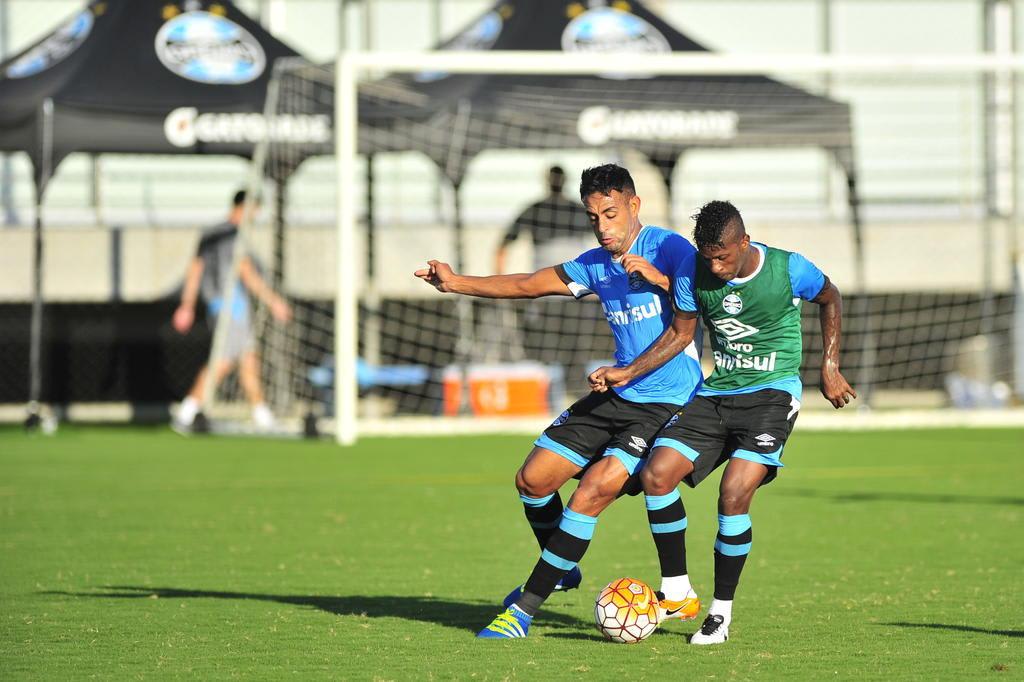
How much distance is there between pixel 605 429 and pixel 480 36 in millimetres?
13243

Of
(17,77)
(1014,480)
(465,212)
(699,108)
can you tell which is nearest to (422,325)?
(465,212)

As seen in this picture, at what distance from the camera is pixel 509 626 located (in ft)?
20.8

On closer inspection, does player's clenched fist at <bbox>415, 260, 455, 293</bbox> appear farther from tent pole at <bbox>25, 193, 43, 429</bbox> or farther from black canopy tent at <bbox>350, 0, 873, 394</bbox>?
black canopy tent at <bbox>350, 0, 873, 394</bbox>

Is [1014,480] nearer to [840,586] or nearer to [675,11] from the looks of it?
[840,586]

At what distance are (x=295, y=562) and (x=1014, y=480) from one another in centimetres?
606

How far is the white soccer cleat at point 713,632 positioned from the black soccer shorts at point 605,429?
740 mm

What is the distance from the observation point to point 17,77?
59.9 feet

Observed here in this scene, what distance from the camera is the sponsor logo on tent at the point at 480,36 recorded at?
19.2m

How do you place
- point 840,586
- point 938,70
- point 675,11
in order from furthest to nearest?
point 675,11, point 938,70, point 840,586

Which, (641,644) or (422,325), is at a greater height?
(422,325)

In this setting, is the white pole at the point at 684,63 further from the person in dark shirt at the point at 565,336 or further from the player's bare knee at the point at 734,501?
the player's bare knee at the point at 734,501

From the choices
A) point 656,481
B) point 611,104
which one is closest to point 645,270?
point 656,481

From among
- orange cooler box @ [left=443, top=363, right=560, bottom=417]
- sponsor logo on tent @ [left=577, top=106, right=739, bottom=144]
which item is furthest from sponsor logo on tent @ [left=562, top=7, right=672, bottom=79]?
orange cooler box @ [left=443, top=363, right=560, bottom=417]

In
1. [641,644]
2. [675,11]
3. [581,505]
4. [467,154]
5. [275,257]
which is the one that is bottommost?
[641,644]
